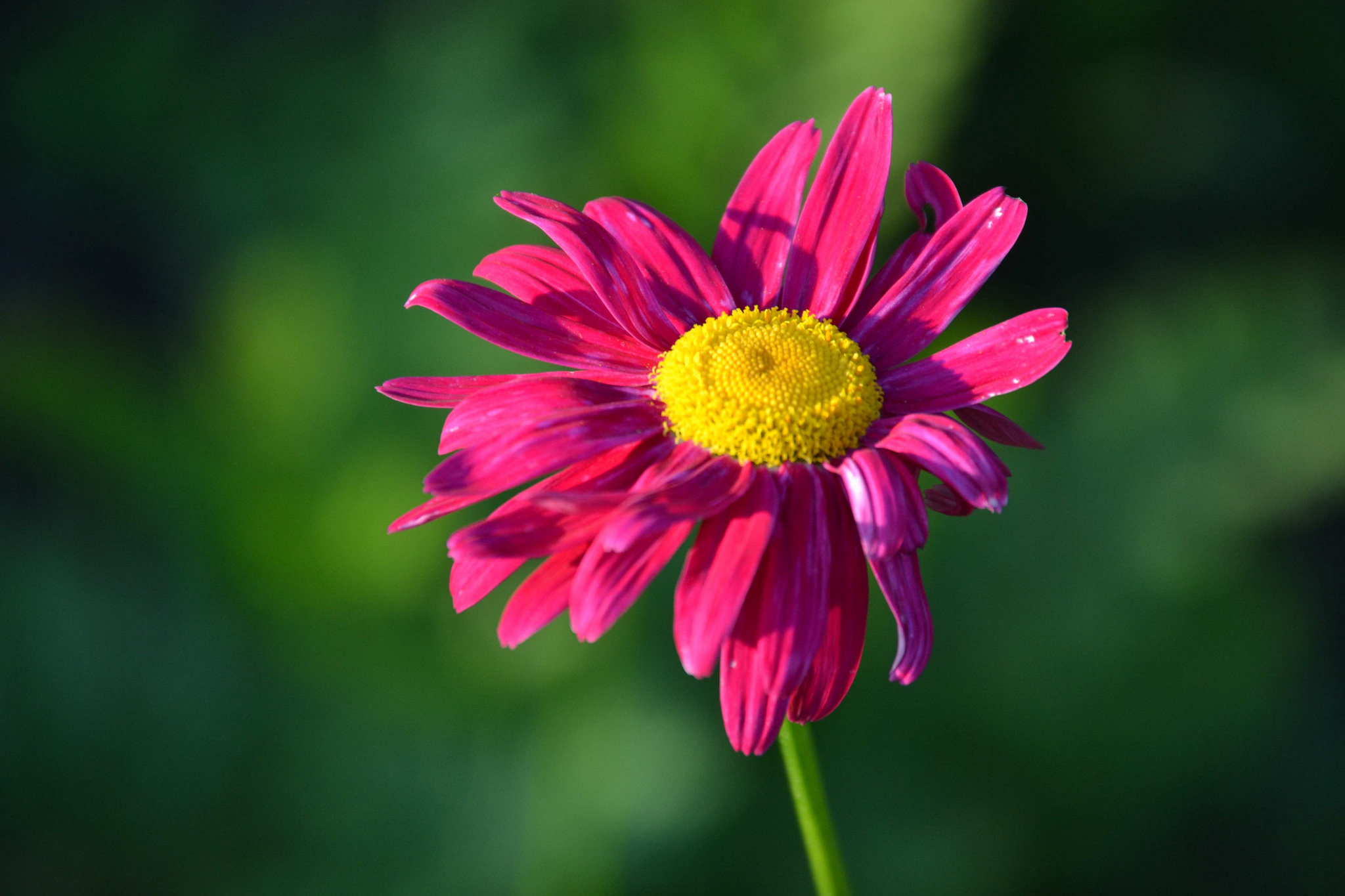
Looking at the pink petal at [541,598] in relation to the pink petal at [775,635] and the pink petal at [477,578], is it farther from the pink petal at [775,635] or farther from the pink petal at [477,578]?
the pink petal at [775,635]

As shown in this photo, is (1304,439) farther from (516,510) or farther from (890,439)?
(516,510)

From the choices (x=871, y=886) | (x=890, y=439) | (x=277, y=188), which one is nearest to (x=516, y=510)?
(x=890, y=439)

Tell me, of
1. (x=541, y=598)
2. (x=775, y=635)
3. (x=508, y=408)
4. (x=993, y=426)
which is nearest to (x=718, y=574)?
(x=775, y=635)

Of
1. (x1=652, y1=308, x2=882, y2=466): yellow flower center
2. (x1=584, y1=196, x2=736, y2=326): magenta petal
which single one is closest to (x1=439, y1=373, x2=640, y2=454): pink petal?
(x1=652, y1=308, x2=882, y2=466): yellow flower center

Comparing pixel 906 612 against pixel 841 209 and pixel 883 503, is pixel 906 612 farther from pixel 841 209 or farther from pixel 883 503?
pixel 841 209

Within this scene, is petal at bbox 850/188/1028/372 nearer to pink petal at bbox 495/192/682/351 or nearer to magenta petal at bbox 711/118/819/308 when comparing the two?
magenta petal at bbox 711/118/819/308

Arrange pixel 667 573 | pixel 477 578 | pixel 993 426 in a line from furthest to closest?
pixel 667 573
pixel 993 426
pixel 477 578
